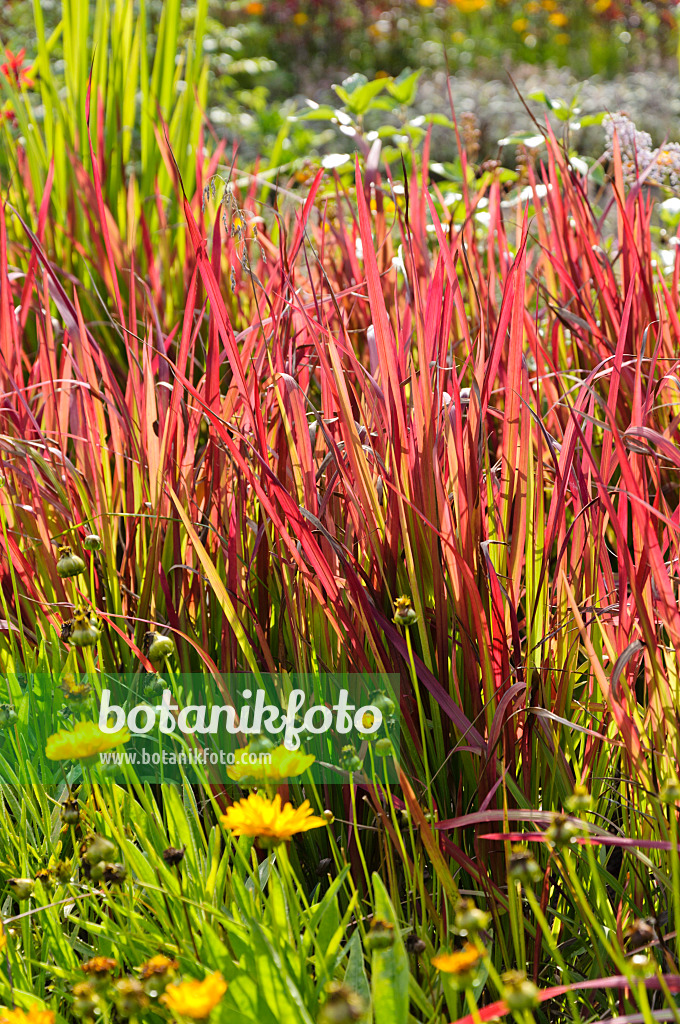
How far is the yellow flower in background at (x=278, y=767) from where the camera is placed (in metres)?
0.72

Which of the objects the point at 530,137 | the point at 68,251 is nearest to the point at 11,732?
the point at 68,251

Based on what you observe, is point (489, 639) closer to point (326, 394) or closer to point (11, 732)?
point (326, 394)

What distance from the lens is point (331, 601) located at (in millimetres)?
925

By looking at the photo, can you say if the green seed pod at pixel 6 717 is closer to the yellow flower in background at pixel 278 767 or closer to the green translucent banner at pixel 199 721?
the green translucent banner at pixel 199 721

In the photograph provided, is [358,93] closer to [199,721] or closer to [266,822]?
[199,721]

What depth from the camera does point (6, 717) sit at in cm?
92

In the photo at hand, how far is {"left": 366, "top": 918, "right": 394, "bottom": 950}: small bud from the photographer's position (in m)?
0.59

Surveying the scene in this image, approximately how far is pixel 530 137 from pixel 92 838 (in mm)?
1805

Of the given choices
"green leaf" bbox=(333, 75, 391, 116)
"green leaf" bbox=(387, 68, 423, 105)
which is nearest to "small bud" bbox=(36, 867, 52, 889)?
"green leaf" bbox=(333, 75, 391, 116)

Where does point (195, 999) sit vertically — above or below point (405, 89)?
below

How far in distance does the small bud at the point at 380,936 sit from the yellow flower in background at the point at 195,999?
0.36ft

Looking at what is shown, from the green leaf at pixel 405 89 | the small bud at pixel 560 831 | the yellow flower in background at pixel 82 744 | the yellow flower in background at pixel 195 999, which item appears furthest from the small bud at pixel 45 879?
the green leaf at pixel 405 89

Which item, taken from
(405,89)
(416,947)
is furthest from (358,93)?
(416,947)

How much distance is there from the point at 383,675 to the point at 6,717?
0.42 metres
